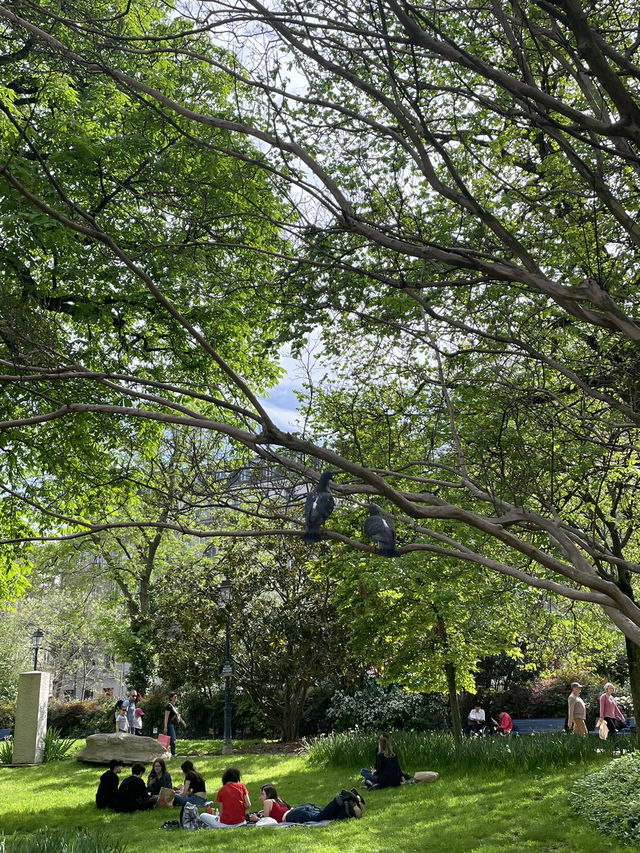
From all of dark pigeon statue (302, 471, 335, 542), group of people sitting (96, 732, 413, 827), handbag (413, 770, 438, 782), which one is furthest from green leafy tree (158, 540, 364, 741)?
dark pigeon statue (302, 471, 335, 542)

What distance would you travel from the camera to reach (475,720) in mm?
21266

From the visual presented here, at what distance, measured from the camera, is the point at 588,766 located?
12.2 m

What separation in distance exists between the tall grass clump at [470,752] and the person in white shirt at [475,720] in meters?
5.76

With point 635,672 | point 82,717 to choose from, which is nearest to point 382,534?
point 635,672

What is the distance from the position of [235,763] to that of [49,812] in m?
6.25

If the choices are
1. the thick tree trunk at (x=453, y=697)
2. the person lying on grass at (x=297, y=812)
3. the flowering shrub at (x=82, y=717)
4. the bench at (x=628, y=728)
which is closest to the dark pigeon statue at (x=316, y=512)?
the person lying on grass at (x=297, y=812)

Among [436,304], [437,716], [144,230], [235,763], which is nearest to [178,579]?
[235,763]

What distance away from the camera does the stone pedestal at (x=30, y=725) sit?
683 inches

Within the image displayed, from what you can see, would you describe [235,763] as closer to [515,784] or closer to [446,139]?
[515,784]

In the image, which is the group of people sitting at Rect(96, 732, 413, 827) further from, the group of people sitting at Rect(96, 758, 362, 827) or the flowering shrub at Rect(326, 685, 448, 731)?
the flowering shrub at Rect(326, 685, 448, 731)

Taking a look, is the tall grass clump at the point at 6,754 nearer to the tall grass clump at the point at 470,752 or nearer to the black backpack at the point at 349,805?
the tall grass clump at the point at 470,752

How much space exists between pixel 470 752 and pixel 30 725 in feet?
33.3

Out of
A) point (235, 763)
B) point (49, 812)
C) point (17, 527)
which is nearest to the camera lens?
point (49, 812)

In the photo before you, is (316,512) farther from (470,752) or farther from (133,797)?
(470,752)
